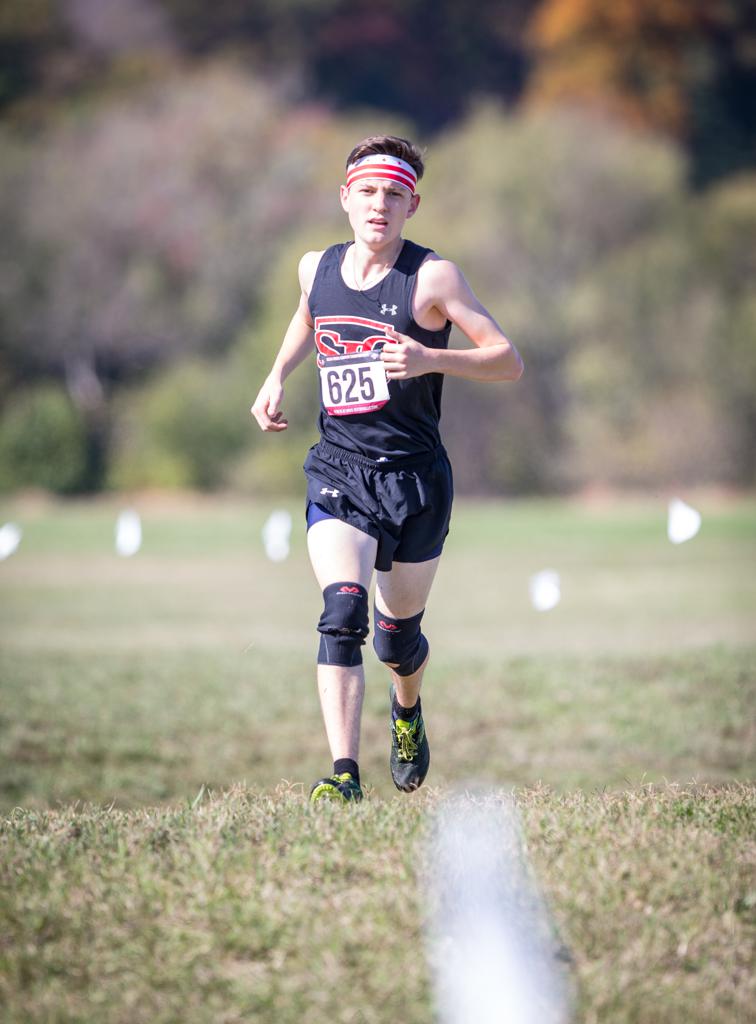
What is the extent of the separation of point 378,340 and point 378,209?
487 mm

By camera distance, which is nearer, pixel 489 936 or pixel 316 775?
pixel 489 936

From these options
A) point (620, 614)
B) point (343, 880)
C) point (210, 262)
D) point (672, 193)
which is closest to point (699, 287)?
point (672, 193)

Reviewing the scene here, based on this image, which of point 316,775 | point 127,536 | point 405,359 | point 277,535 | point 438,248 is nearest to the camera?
point 405,359

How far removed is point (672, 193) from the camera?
41.0 metres

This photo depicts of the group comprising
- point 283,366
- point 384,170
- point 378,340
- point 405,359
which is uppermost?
point 384,170

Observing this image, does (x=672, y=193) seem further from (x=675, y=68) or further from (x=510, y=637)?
(x=510, y=637)

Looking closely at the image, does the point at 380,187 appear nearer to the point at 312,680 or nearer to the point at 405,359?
the point at 405,359

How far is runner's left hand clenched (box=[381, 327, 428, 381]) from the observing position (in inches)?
200

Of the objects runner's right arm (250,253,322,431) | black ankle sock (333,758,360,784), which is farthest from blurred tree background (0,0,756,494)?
black ankle sock (333,758,360,784)

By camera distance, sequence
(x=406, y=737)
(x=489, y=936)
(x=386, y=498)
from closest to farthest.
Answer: (x=489, y=936), (x=386, y=498), (x=406, y=737)

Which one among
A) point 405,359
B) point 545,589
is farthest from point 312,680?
point 545,589

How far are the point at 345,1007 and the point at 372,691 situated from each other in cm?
784

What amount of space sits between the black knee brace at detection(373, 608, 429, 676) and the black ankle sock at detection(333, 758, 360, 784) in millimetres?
688

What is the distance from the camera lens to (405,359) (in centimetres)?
508
